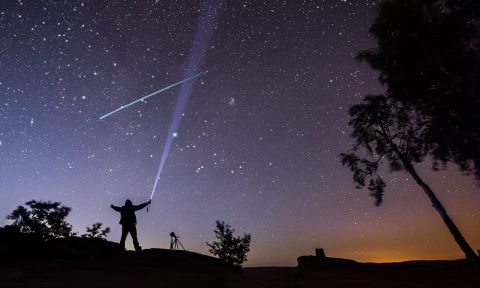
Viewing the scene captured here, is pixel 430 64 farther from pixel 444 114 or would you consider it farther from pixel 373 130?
pixel 373 130

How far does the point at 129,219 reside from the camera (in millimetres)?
13516

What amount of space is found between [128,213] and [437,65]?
16.3m

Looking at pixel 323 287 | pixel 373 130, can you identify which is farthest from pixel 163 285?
pixel 373 130

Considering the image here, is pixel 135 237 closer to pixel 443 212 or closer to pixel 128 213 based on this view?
pixel 128 213

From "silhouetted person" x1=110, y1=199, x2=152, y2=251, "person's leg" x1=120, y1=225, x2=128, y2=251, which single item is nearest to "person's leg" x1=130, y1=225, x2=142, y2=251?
"silhouetted person" x1=110, y1=199, x2=152, y2=251

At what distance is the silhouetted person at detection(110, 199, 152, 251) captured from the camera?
13.5 metres

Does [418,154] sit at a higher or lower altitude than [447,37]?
lower

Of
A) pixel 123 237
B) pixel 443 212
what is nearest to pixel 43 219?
pixel 123 237

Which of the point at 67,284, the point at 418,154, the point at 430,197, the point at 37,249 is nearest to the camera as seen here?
the point at 67,284

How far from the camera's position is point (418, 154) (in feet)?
64.1

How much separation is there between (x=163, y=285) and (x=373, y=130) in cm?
1628

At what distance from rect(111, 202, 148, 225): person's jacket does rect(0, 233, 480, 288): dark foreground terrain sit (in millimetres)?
1085

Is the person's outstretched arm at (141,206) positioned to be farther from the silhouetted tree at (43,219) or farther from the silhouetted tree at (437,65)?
the silhouetted tree at (437,65)

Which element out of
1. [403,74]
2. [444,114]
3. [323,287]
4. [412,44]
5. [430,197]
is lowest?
[323,287]
